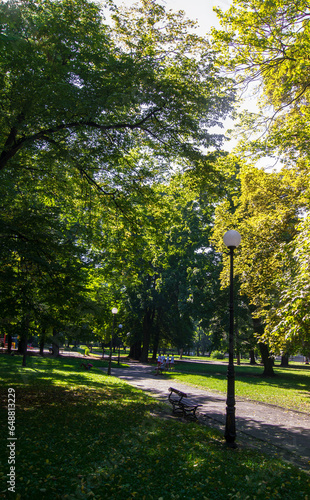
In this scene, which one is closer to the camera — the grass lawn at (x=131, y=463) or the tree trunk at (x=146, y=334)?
the grass lawn at (x=131, y=463)

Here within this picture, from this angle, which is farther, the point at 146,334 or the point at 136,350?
the point at 136,350

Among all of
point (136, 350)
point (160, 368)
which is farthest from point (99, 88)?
point (136, 350)

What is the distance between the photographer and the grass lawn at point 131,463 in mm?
4250

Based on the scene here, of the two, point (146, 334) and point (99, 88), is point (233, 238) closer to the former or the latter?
point (99, 88)

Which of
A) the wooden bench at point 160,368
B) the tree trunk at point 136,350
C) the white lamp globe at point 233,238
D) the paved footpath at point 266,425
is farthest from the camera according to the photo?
the tree trunk at point 136,350

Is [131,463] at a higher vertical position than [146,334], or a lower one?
lower

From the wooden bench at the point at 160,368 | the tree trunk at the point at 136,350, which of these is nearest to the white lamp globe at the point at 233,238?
the wooden bench at the point at 160,368

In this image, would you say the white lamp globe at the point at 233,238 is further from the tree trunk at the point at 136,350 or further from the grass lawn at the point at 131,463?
the tree trunk at the point at 136,350

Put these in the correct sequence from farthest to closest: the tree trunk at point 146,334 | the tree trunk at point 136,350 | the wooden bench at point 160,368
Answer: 1. the tree trunk at point 136,350
2. the tree trunk at point 146,334
3. the wooden bench at point 160,368

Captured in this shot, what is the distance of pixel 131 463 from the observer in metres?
5.13

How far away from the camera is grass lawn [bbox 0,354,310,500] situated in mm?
4250

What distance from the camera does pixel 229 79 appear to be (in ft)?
33.4

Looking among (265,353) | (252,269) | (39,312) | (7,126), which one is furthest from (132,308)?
(7,126)

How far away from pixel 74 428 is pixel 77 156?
7.46m
